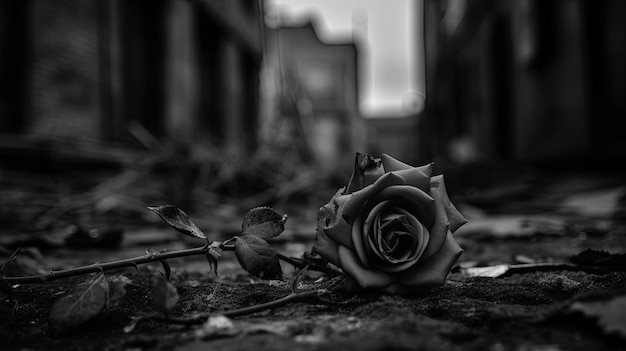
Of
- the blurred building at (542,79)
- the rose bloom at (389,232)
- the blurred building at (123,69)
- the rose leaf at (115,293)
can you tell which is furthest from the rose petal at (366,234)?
the blurred building at (542,79)

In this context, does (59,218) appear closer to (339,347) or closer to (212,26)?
(339,347)

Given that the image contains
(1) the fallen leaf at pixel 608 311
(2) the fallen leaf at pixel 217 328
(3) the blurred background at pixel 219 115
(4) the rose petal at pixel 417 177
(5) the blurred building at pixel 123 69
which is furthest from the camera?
(5) the blurred building at pixel 123 69

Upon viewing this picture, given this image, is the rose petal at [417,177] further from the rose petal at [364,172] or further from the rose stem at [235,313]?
the rose stem at [235,313]

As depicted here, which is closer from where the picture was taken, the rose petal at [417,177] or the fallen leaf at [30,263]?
the rose petal at [417,177]

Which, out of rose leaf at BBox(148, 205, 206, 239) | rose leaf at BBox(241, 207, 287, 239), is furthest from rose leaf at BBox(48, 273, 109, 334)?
rose leaf at BBox(241, 207, 287, 239)

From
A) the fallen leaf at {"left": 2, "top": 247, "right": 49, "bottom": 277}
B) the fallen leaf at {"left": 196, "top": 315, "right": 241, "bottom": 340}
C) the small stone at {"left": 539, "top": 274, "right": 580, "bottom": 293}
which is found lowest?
the small stone at {"left": 539, "top": 274, "right": 580, "bottom": 293}

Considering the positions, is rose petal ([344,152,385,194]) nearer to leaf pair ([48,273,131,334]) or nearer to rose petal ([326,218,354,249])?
rose petal ([326,218,354,249])

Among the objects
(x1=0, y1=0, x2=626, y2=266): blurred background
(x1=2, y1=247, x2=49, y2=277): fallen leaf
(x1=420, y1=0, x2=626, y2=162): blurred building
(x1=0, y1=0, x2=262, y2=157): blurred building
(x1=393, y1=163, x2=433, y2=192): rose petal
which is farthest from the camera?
(x1=420, y1=0, x2=626, y2=162): blurred building

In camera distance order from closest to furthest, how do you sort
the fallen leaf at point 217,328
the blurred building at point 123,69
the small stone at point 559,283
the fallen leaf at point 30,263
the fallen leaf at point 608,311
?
the fallen leaf at point 608,311 < the fallen leaf at point 217,328 < the small stone at point 559,283 < the fallen leaf at point 30,263 < the blurred building at point 123,69
